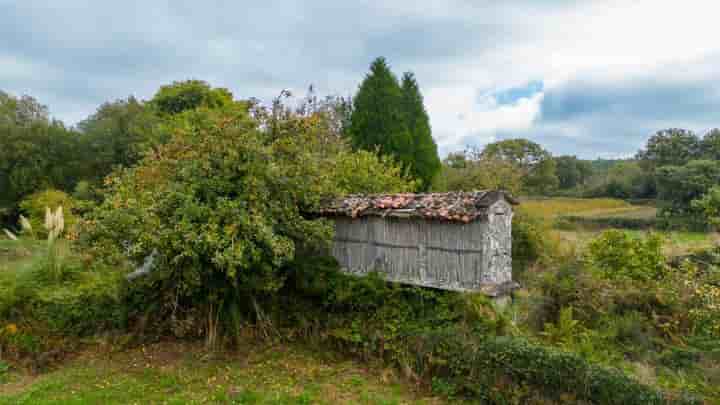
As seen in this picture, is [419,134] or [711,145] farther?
[711,145]

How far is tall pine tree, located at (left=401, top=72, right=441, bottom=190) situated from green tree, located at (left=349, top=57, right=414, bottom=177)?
0.50 m

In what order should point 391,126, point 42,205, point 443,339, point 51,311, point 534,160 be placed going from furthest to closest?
point 534,160
point 42,205
point 391,126
point 51,311
point 443,339

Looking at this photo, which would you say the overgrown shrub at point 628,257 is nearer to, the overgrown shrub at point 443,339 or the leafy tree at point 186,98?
the overgrown shrub at point 443,339

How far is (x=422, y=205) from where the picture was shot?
800 cm

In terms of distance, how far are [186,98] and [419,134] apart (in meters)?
21.7

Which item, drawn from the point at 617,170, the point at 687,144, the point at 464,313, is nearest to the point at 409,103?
the point at 464,313

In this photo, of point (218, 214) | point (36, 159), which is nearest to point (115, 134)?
point (36, 159)

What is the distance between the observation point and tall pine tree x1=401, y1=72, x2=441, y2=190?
814 inches

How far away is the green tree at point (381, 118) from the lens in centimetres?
2056

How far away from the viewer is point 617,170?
50.6 metres

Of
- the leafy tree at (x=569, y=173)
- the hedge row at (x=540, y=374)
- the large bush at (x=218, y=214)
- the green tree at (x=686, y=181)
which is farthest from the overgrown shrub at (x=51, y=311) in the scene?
the leafy tree at (x=569, y=173)

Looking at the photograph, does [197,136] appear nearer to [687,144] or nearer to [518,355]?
[518,355]

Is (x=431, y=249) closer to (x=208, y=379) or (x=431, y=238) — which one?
(x=431, y=238)

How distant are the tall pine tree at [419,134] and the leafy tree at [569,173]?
39.7 meters
